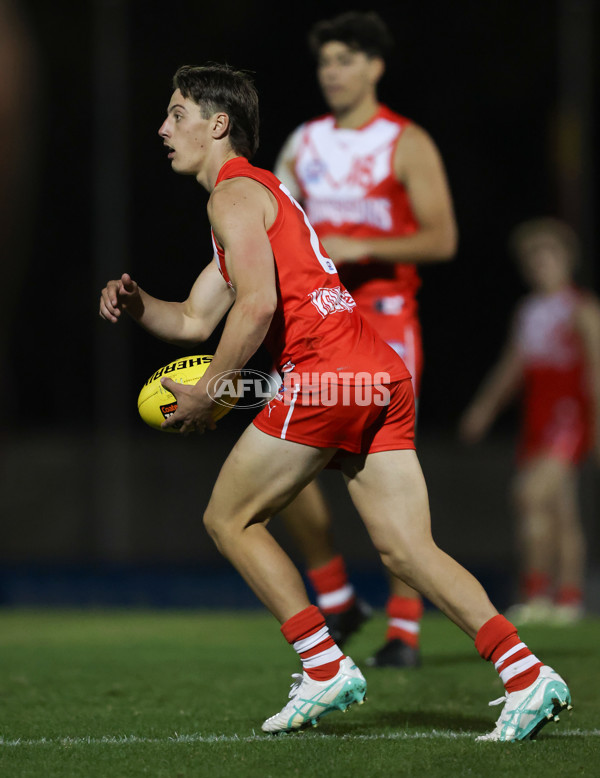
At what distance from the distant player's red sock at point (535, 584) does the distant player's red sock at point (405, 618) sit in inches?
130

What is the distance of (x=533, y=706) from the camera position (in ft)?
12.1

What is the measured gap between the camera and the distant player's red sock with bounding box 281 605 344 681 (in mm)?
3906

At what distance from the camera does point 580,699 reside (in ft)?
15.6

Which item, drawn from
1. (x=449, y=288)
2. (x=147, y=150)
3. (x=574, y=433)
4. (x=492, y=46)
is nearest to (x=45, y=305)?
(x=147, y=150)

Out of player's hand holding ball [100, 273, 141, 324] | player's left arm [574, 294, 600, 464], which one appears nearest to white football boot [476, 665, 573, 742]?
player's hand holding ball [100, 273, 141, 324]

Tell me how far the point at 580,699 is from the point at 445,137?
10.4m

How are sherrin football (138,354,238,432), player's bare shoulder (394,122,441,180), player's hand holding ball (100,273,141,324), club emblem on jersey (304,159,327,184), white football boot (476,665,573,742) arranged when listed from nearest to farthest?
white football boot (476,665,573,742) → sherrin football (138,354,238,432) → player's hand holding ball (100,273,141,324) → player's bare shoulder (394,122,441,180) → club emblem on jersey (304,159,327,184)

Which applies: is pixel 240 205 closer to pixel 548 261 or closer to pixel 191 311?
pixel 191 311

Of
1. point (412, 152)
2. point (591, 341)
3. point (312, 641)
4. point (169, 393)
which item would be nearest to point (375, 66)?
point (412, 152)

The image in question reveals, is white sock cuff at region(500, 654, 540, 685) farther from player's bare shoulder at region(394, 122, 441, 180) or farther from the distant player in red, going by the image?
player's bare shoulder at region(394, 122, 441, 180)

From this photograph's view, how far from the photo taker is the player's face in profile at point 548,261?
891 cm

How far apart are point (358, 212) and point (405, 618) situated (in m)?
1.85

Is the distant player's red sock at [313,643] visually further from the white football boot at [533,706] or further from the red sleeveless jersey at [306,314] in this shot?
the red sleeveless jersey at [306,314]

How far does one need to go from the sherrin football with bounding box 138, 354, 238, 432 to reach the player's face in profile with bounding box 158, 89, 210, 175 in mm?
618
